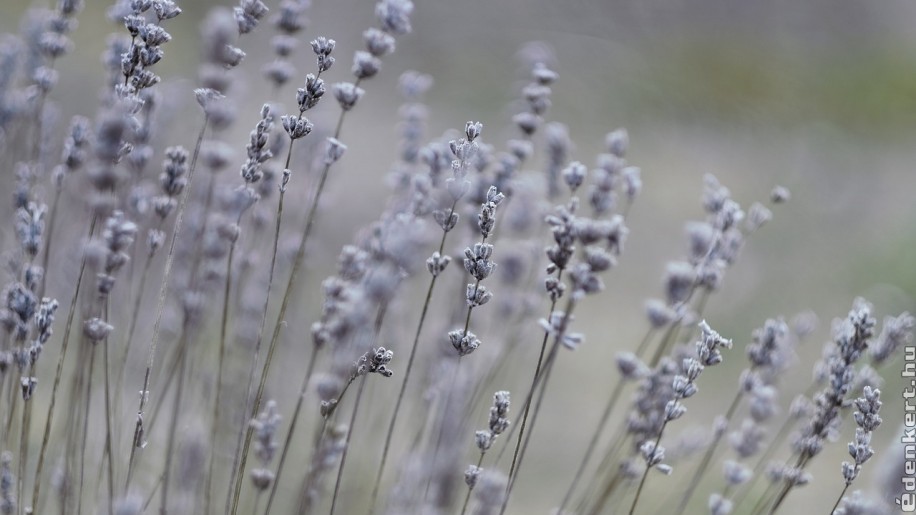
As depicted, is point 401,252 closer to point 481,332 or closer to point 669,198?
point 481,332

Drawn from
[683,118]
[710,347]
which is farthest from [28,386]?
[683,118]

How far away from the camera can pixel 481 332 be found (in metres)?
1.45

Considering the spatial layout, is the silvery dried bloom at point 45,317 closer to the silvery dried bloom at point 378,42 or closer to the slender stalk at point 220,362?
the slender stalk at point 220,362

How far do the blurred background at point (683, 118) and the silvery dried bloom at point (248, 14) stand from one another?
1426 millimetres

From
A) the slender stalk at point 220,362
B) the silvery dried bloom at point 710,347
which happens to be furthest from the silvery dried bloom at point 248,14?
the silvery dried bloom at point 710,347

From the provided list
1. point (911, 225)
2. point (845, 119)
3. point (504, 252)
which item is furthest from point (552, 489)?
point (845, 119)

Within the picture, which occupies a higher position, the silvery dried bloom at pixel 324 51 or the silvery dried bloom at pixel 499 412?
the silvery dried bloom at pixel 324 51

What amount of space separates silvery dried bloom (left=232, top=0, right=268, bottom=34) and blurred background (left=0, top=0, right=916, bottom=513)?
56.1 inches

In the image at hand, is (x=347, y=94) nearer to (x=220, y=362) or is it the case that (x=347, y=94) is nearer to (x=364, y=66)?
(x=364, y=66)

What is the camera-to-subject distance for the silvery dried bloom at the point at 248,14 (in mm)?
801

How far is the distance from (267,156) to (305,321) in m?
1.27

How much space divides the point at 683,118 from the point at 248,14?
346 centimetres

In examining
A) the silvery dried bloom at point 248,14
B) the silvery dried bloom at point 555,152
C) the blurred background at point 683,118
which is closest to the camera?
the silvery dried bloom at point 248,14

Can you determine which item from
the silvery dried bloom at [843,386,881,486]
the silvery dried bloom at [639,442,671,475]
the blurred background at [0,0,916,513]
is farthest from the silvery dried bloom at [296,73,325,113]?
the blurred background at [0,0,916,513]
